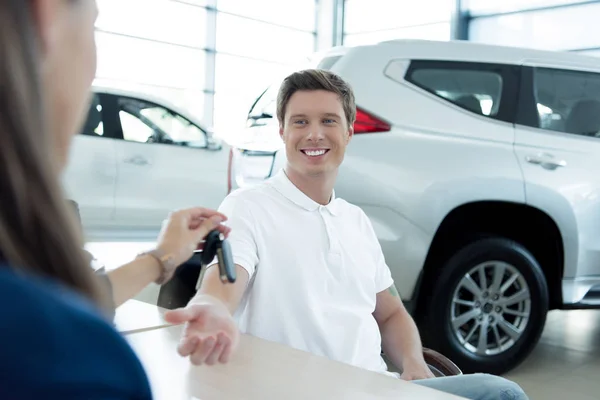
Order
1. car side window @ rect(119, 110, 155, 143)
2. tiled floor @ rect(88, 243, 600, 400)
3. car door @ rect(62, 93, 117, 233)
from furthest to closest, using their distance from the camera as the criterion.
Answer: car side window @ rect(119, 110, 155, 143), car door @ rect(62, 93, 117, 233), tiled floor @ rect(88, 243, 600, 400)

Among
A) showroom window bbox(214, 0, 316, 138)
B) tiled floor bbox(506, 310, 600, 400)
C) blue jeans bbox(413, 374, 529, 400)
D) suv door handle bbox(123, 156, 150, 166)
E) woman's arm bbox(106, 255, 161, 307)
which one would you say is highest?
showroom window bbox(214, 0, 316, 138)

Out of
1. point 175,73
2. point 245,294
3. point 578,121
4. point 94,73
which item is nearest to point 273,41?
point 175,73

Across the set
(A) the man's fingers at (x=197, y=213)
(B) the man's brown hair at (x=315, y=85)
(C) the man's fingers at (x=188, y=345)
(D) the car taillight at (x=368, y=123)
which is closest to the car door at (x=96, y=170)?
(D) the car taillight at (x=368, y=123)

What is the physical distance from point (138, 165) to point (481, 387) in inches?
210

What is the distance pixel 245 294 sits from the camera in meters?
2.04

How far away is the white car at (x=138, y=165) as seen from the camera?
646 cm

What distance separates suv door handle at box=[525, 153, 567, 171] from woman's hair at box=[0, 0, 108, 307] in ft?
11.7

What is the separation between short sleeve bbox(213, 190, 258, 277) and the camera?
197cm

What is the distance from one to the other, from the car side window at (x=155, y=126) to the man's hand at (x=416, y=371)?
4994mm

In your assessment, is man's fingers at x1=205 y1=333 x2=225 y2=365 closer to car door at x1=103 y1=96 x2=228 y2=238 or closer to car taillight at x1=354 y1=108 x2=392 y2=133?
car taillight at x1=354 y1=108 x2=392 y2=133

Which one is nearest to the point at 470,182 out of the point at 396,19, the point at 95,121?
the point at 95,121

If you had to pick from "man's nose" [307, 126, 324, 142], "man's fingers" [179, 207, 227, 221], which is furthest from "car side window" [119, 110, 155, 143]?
"man's fingers" [179, 207, 227, 221]

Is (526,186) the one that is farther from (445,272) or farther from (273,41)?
(273,41)

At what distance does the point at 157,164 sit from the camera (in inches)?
267
